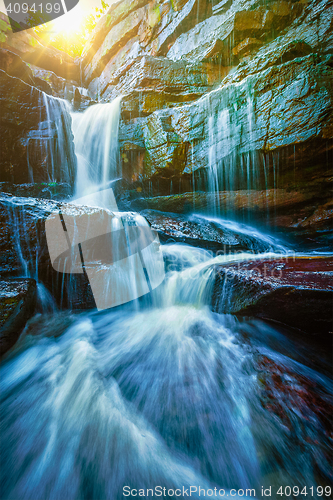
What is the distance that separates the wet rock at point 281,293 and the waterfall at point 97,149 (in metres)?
7.02

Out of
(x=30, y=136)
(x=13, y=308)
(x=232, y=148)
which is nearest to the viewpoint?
(x=13, y=308)

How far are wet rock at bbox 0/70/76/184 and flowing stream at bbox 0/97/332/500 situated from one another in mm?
6121

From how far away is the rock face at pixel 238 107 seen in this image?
16.6 ft

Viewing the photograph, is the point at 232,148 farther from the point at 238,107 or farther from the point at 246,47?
the point at 246,47

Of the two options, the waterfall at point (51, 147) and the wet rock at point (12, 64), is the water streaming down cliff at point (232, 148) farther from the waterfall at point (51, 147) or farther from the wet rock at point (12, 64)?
the wet rock at point (12, 64)

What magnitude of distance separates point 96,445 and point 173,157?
23.3 ft

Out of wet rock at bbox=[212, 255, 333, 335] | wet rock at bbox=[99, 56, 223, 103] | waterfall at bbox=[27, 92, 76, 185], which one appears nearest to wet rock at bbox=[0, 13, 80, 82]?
waterfall at bbox=[27, 92, 76, 185]

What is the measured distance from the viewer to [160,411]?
A: 1.96 meters

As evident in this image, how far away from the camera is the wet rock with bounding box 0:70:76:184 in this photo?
6449mm

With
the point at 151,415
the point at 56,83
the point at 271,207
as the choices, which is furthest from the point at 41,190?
the point at 56,83

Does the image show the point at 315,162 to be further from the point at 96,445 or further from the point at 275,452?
the point at 96,445

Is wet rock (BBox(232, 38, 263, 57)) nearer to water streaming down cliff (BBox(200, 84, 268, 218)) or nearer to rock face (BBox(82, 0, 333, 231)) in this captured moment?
rock face (BBox(82, 0, 333, 231))

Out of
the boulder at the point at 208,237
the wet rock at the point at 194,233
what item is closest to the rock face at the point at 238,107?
the boulder at the point at 208,237

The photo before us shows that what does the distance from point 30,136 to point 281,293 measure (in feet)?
29.6
